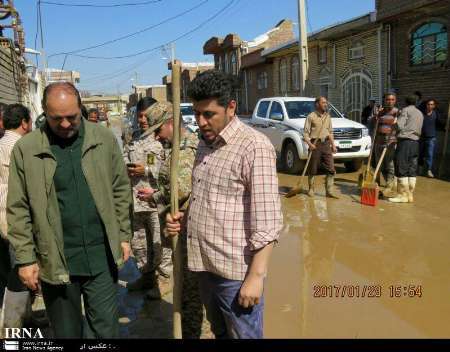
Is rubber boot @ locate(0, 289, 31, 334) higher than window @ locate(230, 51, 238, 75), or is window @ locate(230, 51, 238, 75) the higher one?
window @ locate(230, 51, 238, 75)

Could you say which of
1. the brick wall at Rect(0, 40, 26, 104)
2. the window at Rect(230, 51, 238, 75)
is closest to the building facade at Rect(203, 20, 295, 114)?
the window at Rect(230, 51, 238, 75)

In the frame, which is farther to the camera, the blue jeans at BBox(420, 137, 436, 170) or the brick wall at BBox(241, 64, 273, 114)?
the brick wall at BBox(241, 64, 273, 114)

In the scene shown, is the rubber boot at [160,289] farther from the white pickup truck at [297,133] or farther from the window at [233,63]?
the window at [233,63]

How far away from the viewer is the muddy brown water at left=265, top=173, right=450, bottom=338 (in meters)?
3.64

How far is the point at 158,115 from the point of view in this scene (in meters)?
3.55

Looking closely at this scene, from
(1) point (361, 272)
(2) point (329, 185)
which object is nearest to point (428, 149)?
(2) point (329, 185)

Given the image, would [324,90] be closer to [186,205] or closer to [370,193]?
[370,193]

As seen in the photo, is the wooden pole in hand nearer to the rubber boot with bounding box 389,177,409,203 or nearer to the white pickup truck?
the rubber boot with bounding box 389,177,409,203

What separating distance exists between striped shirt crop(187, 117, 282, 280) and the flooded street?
63.6 inches

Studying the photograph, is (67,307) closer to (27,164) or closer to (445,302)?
(27,164)

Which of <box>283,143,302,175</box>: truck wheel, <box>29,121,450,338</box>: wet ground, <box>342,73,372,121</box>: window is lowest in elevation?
<box>29,121,450,338</box>: wet ground

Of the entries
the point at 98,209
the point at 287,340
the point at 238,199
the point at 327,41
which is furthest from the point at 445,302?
the point at 327,41

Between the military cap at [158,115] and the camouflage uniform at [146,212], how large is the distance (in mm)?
200

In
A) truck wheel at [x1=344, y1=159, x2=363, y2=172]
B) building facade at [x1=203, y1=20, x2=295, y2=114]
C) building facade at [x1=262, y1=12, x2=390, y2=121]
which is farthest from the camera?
building facade at [x1=203, y1=20, x2=295, y2=114]
